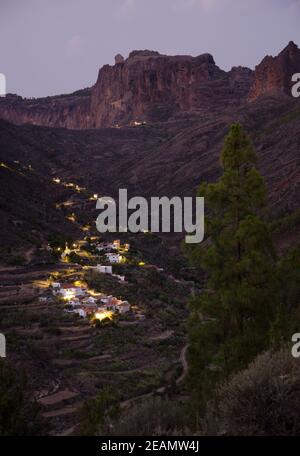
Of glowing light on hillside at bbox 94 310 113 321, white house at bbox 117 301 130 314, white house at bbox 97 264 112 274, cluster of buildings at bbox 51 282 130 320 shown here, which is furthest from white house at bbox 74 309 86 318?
white house at bbox 97 264 112 274

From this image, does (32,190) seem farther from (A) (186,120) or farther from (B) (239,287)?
(A) (186,120)

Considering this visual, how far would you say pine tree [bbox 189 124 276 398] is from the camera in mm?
11219

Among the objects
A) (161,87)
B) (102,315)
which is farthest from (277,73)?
(102,315)

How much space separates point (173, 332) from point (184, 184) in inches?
2088

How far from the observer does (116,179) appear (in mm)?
98375

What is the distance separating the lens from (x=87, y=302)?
31250mm

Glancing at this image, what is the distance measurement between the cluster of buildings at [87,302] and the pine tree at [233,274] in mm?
17458

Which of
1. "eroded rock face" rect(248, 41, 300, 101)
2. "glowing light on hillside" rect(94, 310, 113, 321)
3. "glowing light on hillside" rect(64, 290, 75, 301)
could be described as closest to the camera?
"glowing light on hillside" rect(94, 310, 113, 321)

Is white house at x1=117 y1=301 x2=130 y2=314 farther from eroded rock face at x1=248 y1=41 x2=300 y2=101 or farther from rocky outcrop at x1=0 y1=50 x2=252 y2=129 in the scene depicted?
rocky outcrop at x1=0 y1=50 x2=252 y2=129

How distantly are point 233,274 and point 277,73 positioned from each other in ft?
386

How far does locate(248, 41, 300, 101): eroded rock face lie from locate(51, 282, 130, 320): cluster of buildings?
304 feet

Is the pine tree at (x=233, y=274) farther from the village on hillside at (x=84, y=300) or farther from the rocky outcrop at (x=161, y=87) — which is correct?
the rocky outcrop at (x=161, y=87)

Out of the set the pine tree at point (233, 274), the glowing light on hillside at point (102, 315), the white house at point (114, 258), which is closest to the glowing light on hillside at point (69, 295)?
the glowing light on hillside at point (102, 315)

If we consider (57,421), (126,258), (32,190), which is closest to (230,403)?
(57,421)
